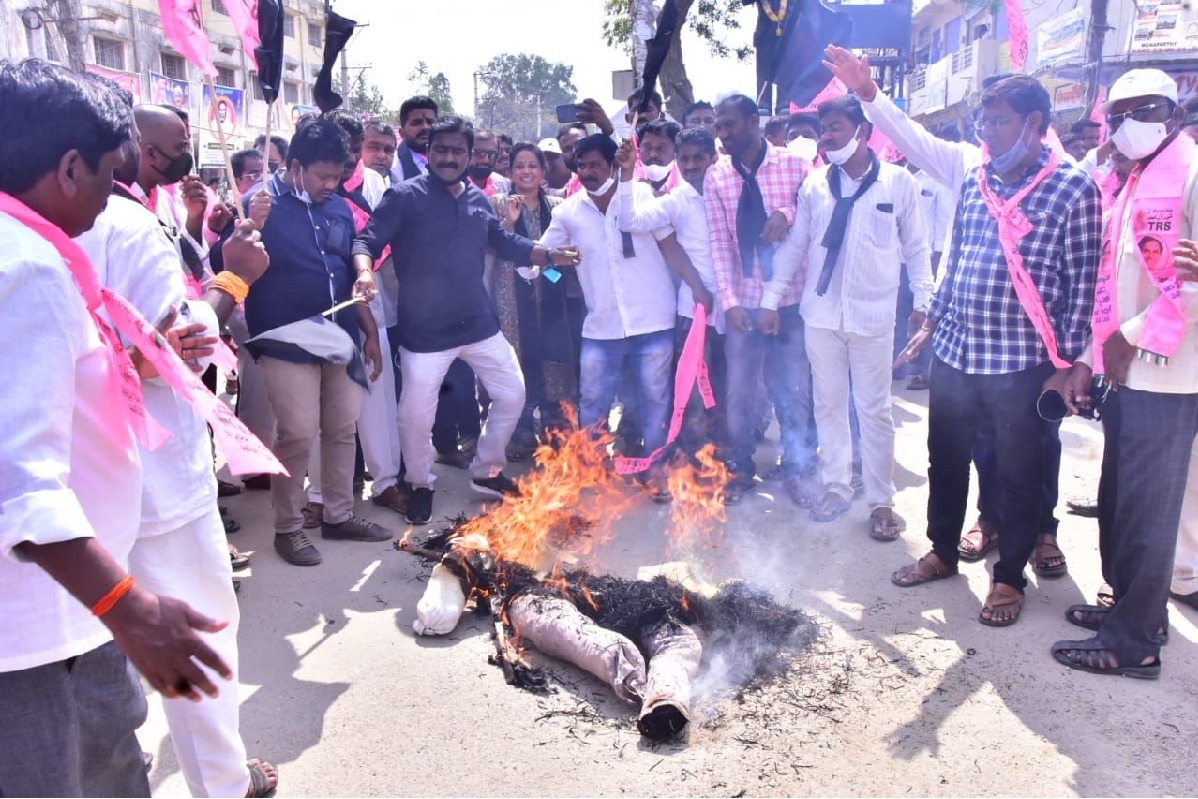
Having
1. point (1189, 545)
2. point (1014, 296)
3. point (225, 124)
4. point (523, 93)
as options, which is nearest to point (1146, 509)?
point (1189, 545)

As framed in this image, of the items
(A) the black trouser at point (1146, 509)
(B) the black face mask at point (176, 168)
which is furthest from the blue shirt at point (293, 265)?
(A) the black trouser at point (1146, 509)

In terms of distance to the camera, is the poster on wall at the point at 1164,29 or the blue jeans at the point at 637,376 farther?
the poster on wall at the point at 1164,29

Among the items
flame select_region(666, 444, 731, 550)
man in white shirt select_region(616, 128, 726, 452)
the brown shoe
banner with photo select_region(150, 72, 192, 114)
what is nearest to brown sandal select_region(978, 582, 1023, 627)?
flame select_region(666, 444, 731, 550)

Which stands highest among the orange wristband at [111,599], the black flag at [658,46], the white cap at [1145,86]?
the black flag at [658,46]

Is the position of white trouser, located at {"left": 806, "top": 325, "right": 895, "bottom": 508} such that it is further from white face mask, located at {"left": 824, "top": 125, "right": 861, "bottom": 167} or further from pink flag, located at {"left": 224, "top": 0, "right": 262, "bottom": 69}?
pink flag, located at {"left": 224, "top": 0, "right": 262, "bottom": 69}

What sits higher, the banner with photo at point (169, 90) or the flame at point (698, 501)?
the banner with photo at point (169, 90)

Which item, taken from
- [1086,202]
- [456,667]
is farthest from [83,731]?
[1086,202]

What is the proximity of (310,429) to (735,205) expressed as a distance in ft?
10.4

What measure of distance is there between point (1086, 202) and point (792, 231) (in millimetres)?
2001

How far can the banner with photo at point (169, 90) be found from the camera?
25.4 m

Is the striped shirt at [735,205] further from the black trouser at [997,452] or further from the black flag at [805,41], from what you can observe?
the black trouser at [997,452]

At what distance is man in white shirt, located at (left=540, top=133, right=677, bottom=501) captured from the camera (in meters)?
5.87

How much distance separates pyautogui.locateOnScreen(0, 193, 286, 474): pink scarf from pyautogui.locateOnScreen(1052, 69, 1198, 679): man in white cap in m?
3.46

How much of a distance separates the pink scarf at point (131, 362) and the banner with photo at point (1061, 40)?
2333 cm
